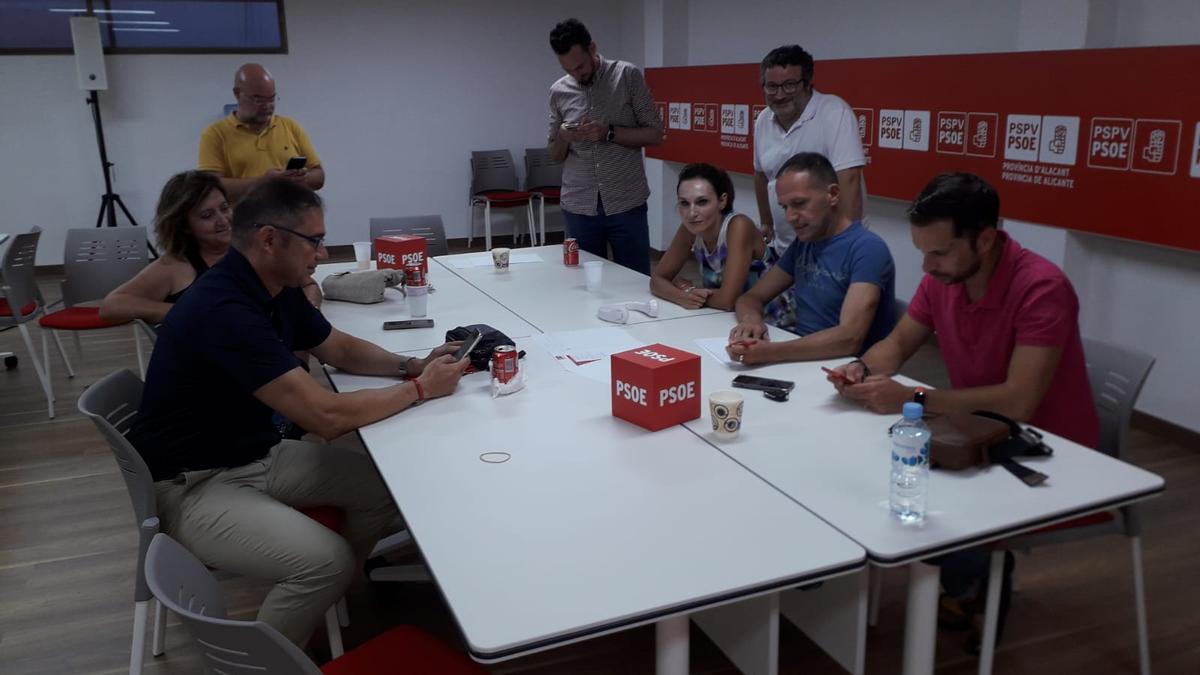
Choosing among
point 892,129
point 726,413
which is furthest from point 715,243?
point 892,129

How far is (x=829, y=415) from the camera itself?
2.14 metres

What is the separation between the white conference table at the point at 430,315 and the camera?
297cm

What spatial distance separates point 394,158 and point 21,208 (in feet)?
10.5

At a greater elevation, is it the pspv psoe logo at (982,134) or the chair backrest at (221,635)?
the pspv psoe logo at (982,134)

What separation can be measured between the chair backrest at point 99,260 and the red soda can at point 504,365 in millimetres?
3174

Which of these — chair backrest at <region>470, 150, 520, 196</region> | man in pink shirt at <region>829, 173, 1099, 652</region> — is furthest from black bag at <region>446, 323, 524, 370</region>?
chair backrest at <region>470, 150, 520, 196</region>

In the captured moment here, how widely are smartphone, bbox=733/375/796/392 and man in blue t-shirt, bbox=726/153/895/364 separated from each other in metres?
0.15

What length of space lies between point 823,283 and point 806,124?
1068 millimetres

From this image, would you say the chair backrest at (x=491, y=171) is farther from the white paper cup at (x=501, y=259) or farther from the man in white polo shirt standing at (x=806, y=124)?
the man in white polo shirt standing at (x=806, y=124)

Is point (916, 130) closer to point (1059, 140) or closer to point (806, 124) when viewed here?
point (1059, 140)

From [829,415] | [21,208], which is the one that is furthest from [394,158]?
[829,415]

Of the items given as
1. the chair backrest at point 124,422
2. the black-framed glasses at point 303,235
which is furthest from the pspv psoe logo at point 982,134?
the chair backrest at point 124,422

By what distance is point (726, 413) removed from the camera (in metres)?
2.00

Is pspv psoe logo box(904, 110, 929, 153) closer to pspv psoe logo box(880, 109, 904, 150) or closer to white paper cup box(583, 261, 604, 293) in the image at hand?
pspv psoe logo box(880, 109, 904, 150)
